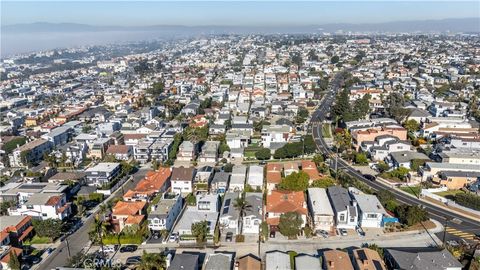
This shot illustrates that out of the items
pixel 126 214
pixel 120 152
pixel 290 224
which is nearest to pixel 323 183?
pixel 290 224

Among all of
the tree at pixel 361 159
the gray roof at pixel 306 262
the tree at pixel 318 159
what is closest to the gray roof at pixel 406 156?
the tree at pixel 361 159

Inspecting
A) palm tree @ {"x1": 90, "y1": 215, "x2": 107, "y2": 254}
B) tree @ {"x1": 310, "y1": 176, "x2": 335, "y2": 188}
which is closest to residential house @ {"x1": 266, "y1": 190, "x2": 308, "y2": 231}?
tree @ {"x1": 310, "y1": 176, "x2": 335, "y2": 188}

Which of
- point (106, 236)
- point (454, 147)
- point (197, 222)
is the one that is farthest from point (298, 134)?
point (106, 236)

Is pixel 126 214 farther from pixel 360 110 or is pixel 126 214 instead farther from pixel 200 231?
pixel 360 110

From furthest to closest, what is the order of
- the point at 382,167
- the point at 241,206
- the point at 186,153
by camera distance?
the point at 186,153 → the point at 382,167 → the point at 241,206

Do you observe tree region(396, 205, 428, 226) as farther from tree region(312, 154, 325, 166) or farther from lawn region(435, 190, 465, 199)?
tree region(312, 154, 325, 166)

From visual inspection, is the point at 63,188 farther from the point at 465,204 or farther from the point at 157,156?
the point at 465,204
